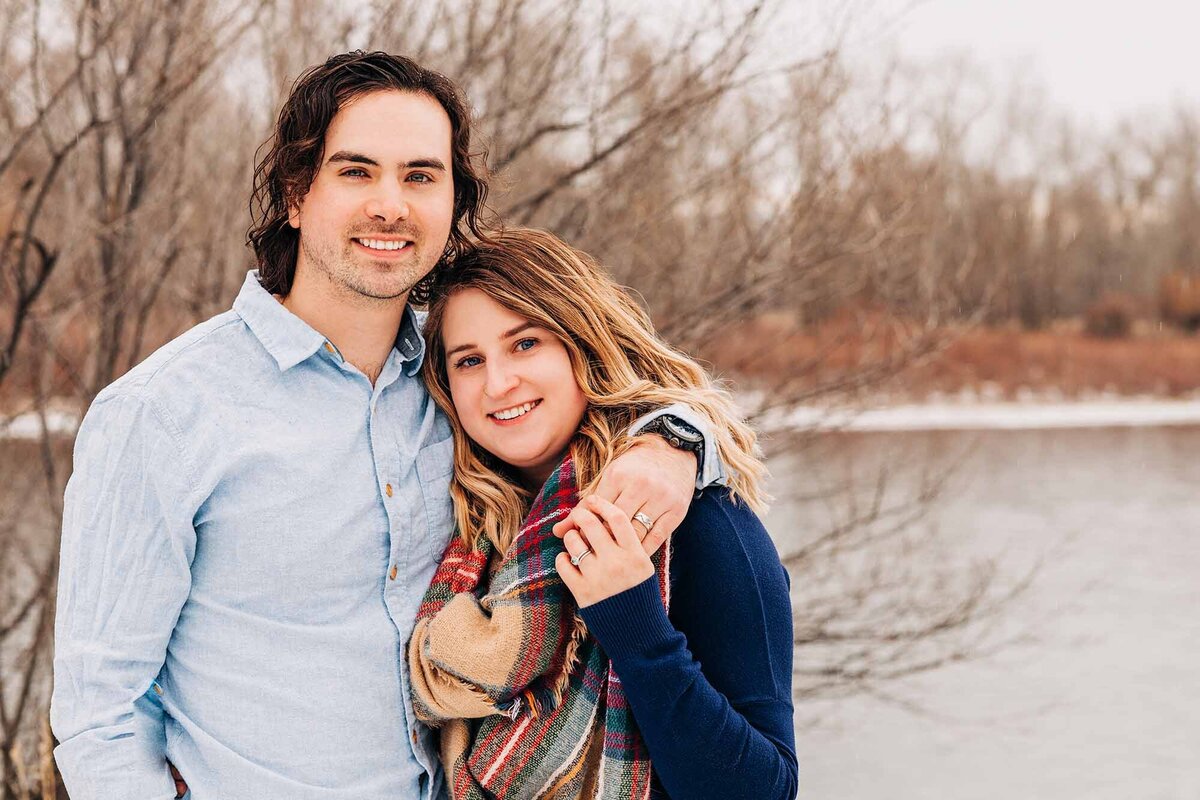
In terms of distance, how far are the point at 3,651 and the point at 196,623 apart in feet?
18.8

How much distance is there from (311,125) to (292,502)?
67 centimetres

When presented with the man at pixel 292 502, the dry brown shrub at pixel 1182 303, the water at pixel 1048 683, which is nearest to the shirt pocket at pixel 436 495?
the man at pixel 292 502

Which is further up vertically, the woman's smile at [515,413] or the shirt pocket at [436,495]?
the woman's smile at [515,413]

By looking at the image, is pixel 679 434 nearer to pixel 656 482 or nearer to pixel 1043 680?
pixel 656 482

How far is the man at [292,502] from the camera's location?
5.90 ft

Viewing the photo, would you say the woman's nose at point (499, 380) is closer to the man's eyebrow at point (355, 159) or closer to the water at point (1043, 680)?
the man's eyebrow at point (355, 159)

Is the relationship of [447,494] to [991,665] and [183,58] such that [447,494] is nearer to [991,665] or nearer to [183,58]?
[183,58]

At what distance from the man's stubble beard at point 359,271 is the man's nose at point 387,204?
2.7 inches

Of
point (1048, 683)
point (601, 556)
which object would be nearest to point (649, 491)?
point (601, 556)

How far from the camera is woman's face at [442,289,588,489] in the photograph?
84.8 inches

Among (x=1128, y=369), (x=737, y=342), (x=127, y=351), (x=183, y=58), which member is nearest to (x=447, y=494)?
(x=183, y=58)

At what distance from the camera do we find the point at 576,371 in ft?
7.21

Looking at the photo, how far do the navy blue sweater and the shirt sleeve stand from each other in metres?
0.66

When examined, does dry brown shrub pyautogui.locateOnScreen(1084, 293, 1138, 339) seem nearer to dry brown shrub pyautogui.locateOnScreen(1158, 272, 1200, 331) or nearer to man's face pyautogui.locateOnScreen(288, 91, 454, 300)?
dry brown shrub pyautogui.locateOnScreen(1158, 272, 1200, 331)
